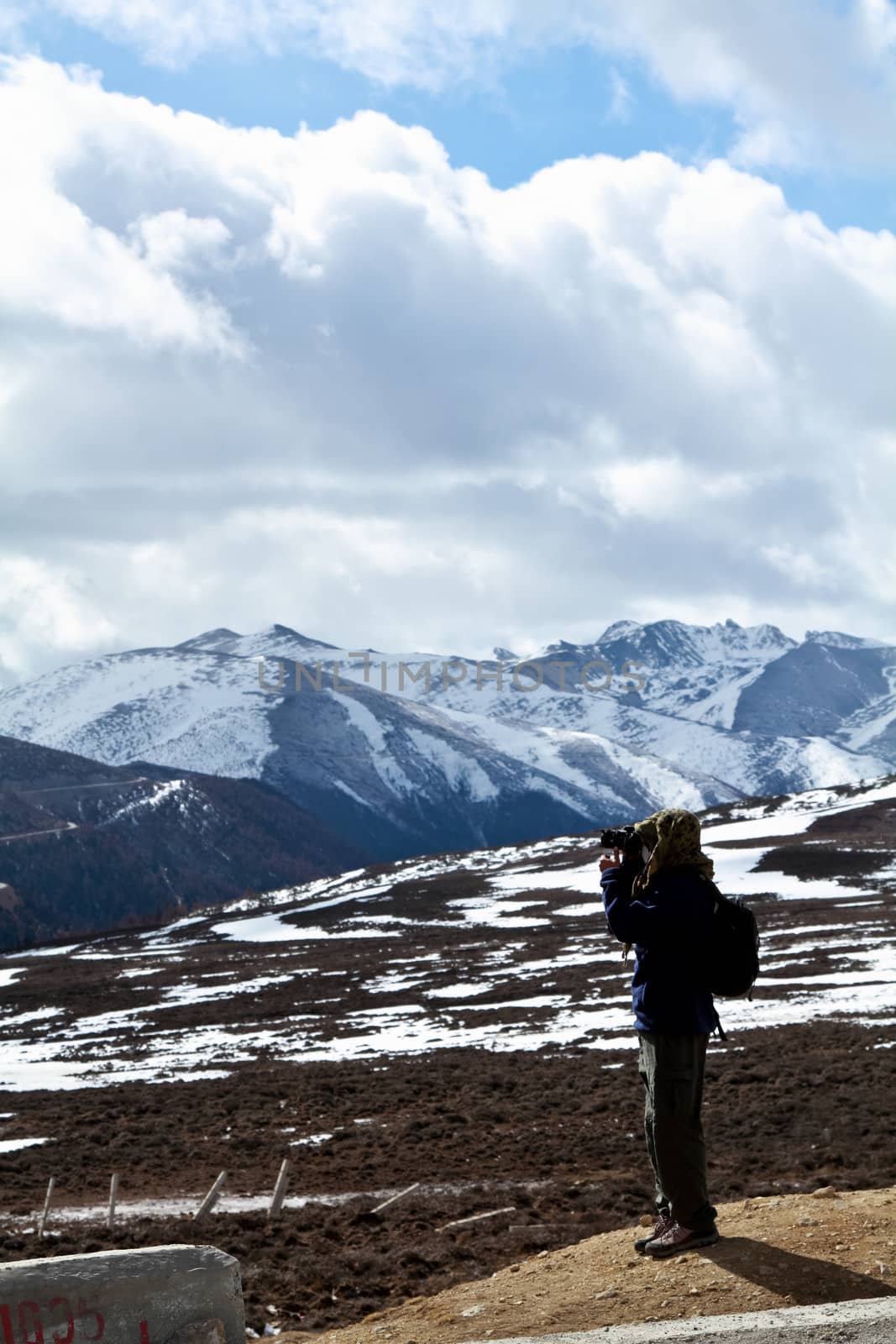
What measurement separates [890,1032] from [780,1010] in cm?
767

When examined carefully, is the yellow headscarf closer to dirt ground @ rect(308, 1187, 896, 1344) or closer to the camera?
the camera

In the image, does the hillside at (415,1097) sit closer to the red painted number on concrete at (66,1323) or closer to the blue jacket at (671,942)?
the red painted number on concrete at (66,1323)

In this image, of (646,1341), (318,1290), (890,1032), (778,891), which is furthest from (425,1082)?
(778,891)

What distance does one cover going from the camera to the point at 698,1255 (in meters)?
8.33

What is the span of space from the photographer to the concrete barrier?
128 inches

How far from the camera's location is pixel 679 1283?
786 centimetres

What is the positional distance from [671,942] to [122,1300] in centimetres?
427

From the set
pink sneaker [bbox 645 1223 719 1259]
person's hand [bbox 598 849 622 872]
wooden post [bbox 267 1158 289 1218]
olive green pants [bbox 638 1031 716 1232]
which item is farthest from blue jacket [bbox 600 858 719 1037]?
wooden post [bbox 267 1158 289 1218]

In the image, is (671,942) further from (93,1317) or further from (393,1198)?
(393,1198)

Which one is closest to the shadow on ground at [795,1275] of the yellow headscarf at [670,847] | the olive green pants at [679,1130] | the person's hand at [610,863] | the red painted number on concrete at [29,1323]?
the olive green pants at [679,1130]

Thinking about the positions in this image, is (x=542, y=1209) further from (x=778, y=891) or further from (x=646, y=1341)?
(x=778, y=891)

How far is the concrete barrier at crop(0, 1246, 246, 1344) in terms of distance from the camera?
689 cm

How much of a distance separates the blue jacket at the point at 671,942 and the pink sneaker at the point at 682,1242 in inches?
55.1

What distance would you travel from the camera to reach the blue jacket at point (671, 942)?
28.4 ft
